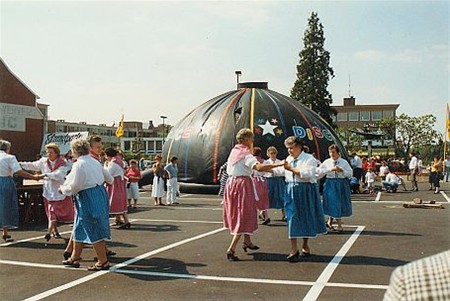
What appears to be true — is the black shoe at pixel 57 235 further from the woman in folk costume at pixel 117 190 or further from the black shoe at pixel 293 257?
the black shoe at pixel 293 257

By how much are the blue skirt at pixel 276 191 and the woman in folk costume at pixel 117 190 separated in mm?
3928

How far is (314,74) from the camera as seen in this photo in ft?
167

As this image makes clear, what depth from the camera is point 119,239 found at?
32.6 ft

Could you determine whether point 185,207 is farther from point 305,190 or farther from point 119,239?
point 305,190

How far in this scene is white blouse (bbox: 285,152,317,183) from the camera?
310 inches

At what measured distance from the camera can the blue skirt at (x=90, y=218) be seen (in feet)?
23.3

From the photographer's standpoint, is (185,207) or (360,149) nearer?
(185,207)

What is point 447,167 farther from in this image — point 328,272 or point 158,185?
point 328,272

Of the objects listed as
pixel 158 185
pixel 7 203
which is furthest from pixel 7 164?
pixel 158 185

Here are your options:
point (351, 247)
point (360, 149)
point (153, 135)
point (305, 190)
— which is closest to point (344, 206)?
point (351, 247)

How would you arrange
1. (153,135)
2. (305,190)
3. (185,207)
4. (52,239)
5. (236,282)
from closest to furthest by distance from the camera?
(236,282)
(305,190)
(52,239)
(185,207)
(153,135)

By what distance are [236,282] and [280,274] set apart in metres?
0.77

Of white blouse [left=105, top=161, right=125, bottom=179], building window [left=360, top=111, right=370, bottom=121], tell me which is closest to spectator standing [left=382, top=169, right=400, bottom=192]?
white blouse [left=105, top=161, right=125, bottom=179]

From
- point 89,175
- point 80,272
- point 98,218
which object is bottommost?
point 80,272
